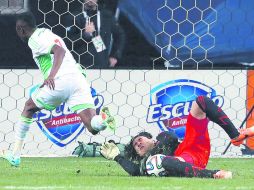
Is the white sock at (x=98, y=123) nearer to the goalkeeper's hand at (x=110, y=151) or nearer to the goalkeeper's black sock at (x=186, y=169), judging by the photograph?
the goalkeeper's hand at (x=110, y=151)

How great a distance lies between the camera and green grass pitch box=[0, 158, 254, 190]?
8.16m

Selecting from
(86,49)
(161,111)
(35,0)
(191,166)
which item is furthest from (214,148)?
(191,166)

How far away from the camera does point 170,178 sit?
29.3ft

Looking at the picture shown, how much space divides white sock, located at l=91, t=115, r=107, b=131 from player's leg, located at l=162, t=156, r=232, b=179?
1.37 meters

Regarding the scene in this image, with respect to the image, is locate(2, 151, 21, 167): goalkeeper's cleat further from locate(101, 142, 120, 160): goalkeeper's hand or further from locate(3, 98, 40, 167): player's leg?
locate(101, 142, 120, 160): goalkeeper's hand

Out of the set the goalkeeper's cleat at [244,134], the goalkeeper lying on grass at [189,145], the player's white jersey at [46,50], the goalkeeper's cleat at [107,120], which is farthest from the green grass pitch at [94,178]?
the player's white jersey at [46,50]

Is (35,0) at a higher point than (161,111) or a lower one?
higher

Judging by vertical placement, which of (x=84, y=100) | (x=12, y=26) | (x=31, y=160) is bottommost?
(x=31, y=160)

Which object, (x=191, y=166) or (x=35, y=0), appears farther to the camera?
(x=35, y=0)

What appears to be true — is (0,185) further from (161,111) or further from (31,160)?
(161,111)

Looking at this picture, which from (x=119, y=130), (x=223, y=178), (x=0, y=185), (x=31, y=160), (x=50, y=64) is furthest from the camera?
(x=119, y=130)

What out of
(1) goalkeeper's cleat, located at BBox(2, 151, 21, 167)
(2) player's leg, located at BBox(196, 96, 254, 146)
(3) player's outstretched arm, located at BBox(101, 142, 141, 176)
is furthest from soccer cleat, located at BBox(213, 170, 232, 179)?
(1) goalkeeper's cleat, located at BBox(2, 151, 21, 167)

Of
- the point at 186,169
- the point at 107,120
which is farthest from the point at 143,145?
the point at 107,120

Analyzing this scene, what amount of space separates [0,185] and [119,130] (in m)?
4.68
